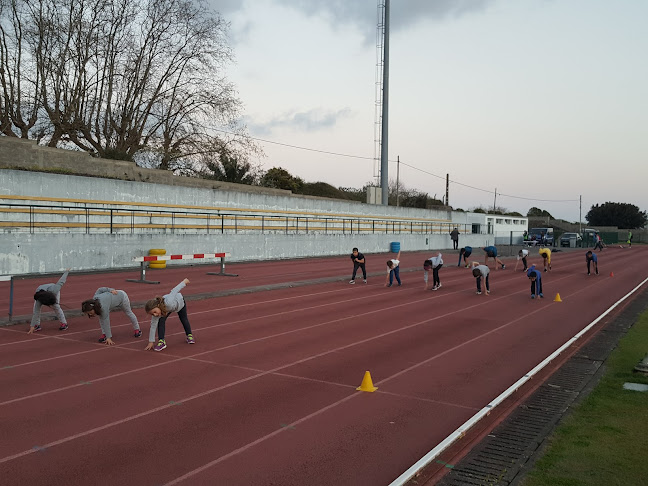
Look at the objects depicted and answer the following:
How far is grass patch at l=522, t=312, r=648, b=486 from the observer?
5102 millimetres

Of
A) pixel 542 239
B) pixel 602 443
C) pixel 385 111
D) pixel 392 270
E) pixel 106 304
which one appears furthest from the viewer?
pixel 542 239

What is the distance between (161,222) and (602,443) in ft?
90.2

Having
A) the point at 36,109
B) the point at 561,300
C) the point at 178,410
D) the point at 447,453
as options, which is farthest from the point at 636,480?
the point at 36,109

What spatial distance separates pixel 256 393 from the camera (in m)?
7.73

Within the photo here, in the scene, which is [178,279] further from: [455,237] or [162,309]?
[455,237]

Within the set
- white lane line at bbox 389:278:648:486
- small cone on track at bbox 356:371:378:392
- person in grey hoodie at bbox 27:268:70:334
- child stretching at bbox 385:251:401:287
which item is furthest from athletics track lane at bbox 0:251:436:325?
white lane line at bbox 389:278:648:486

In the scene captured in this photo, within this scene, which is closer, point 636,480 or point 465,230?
point 636,480

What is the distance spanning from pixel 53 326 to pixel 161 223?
1880 centimetres

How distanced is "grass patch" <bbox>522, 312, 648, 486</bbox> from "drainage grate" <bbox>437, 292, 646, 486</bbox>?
0.18m

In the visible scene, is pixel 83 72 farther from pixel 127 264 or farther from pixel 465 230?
pixel 465 230

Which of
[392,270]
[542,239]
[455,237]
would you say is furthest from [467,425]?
[542,239]

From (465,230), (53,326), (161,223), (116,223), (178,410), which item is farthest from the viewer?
(465,230)

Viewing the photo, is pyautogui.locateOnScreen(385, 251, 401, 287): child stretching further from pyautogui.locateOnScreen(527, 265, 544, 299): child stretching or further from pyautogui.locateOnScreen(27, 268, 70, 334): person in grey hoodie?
pyautogui.locateOnScreen(27, 268, 70, 334): person in grey hoodie

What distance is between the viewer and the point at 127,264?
25984mm
